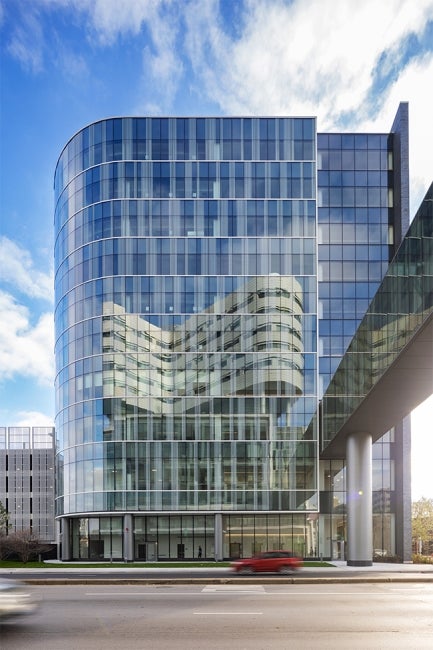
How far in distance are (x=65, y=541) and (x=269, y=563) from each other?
103 feet

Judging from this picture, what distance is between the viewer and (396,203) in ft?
193

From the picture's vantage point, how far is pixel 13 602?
49.5 ft

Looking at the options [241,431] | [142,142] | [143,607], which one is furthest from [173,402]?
[143,607]

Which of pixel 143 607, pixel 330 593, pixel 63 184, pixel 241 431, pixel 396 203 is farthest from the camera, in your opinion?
pixel 63 184

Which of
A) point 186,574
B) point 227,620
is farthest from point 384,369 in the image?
point 186,574

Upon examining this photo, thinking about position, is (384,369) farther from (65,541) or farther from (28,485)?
(28,485)

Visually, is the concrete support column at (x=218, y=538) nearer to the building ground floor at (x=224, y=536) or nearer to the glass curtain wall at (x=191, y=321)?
the building ground floor at (x=224, y=536)

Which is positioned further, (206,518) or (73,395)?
(73,395)

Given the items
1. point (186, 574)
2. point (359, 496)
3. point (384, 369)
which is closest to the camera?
point (384, 369)

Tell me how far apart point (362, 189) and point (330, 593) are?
145 ft

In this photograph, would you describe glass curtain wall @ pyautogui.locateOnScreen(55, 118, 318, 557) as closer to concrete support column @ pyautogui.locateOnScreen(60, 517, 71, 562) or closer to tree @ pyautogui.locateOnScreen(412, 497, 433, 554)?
concrete support column @ pyautogui.locateOnScreen(60, 517, 71, 562)

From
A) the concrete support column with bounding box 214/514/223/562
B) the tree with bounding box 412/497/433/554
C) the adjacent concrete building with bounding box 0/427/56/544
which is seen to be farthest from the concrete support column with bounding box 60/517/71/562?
the adjacent concrete building with bounding box 0/427/56/544

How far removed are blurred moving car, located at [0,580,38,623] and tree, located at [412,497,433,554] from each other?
65.2m

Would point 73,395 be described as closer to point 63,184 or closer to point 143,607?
point 63,184
